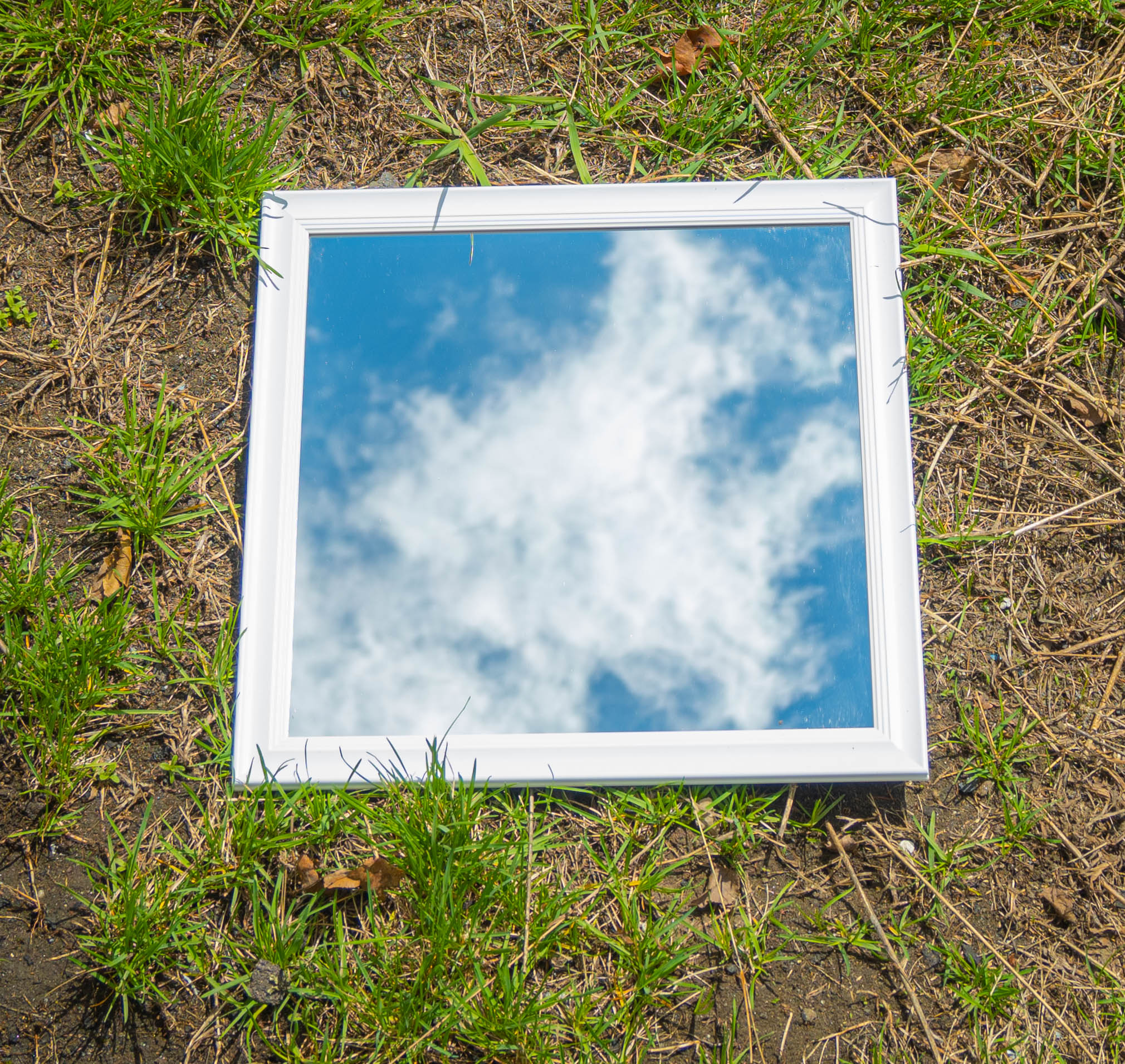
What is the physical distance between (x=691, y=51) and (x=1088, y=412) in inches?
51.8

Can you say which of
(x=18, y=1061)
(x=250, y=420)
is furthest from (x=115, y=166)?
(x=18, y=1061)

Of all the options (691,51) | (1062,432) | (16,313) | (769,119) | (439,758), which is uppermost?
(691,51)

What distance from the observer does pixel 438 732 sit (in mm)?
1667

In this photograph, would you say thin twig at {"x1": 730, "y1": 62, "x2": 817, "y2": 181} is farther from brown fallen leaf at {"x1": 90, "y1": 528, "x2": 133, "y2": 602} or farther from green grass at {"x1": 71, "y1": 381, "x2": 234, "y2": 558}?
brown fallen leaf at {"x1": 90, "y1": 528, "x2": 133, "y2": 602}

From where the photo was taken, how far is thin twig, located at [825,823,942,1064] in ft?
5.44

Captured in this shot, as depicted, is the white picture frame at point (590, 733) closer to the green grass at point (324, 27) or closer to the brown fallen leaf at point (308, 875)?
the brown fallen leaf at point (308, 875)

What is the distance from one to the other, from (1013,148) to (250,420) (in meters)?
1.99

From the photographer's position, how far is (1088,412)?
73.9 inches

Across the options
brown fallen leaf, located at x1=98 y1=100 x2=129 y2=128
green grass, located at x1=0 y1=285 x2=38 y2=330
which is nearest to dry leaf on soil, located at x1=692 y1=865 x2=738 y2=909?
green grass, located at x1=0 y1=285 x2=38 y2=330

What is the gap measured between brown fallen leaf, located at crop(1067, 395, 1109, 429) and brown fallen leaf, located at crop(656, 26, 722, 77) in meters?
1.22

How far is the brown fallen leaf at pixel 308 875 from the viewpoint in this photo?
1651mm

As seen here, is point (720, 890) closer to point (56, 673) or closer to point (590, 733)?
point (590, 733)

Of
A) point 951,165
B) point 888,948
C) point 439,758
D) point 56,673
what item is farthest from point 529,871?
point 951,165

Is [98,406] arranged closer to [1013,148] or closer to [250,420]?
[250,420]
